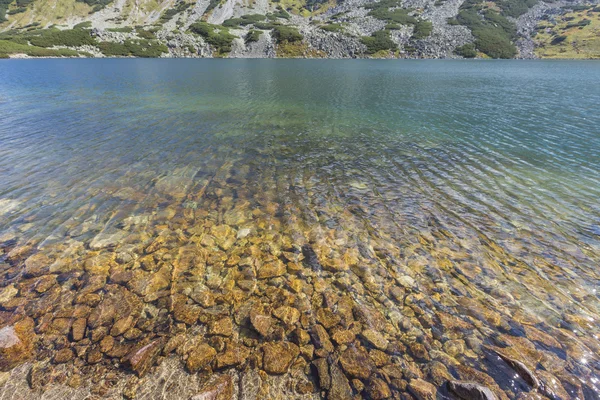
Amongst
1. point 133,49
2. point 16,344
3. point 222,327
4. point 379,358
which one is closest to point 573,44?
point 379,358

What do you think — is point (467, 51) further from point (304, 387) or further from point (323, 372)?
point (304, 387)

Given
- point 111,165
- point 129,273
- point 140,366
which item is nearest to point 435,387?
point 140,366

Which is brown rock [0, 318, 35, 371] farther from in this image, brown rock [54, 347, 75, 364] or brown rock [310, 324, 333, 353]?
brown rock [310, 324, 333, 353]

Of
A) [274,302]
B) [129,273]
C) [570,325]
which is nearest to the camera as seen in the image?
[570,325]

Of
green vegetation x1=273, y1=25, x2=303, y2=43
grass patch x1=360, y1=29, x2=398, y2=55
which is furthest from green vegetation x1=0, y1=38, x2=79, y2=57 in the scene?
grass patch x1=360, y1=29, x2=398, y2=55

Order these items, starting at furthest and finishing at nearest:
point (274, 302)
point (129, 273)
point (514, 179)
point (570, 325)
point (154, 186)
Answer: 1. point (514, 179)
2. point (154, 186)
3. point (129, 273)
4. point (274, 302)
5. point (570, 325)

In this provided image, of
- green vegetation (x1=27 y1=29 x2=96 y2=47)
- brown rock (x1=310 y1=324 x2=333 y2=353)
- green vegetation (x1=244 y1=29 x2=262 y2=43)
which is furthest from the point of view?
green vegetation (x1=244 y1=29 x2=262 y2=43)

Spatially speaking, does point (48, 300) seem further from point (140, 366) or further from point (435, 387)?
point (435, 387)
